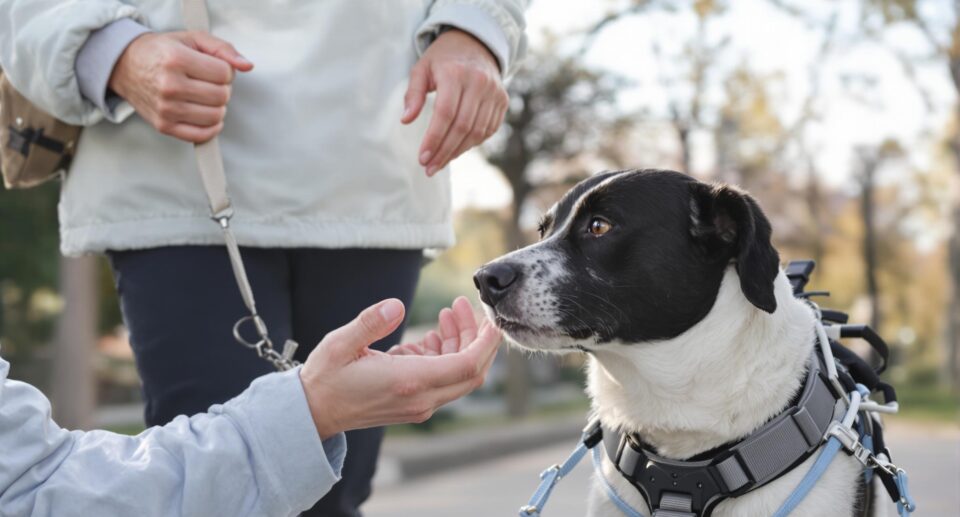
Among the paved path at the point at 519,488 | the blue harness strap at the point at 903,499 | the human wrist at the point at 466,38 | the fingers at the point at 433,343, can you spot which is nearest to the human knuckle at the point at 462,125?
the human wrist at the point at 466,38

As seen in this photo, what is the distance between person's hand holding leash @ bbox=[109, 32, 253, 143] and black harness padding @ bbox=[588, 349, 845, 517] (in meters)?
1.35

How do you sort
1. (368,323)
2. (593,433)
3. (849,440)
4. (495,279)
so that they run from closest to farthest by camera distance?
(368,323) < (849,440) < (495,279) < (593,433)

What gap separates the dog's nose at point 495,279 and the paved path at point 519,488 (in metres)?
5.40

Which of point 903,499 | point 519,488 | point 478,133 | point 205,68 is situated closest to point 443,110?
point 478,133

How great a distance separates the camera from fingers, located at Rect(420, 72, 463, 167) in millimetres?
2488

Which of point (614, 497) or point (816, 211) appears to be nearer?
point (614, 497)

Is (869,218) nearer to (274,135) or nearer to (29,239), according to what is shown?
(29,239)

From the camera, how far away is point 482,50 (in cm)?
265

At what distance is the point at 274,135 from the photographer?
2.59m

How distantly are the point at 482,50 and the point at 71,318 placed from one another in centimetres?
1056

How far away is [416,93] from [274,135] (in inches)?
14.4

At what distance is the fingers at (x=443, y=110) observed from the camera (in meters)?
2.49

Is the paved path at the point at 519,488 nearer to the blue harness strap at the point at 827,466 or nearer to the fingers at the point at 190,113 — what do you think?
the blue harness strap at the point at 827,466

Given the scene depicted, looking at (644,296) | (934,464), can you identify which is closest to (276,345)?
(644,296)
